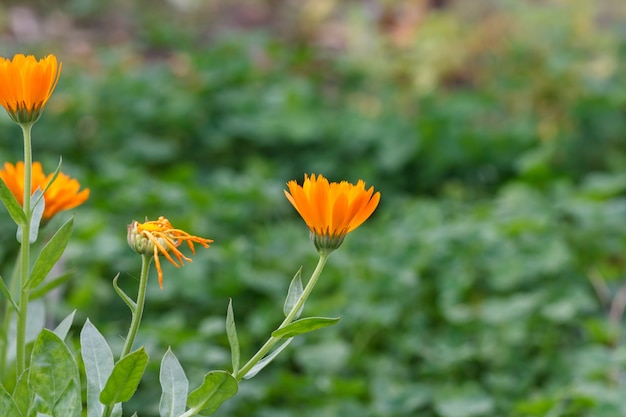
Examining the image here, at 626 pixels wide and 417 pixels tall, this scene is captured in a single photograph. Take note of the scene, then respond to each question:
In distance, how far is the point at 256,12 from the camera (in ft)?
16.3

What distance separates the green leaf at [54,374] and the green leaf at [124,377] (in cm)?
5

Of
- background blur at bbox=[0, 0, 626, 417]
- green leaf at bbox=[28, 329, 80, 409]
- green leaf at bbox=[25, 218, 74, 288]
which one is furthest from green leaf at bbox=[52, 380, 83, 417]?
background blur at bbox=[0, 0, 626, 417]

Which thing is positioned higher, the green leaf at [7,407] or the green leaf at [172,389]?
the green leaf at [172,389]

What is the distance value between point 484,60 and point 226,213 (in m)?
1.54

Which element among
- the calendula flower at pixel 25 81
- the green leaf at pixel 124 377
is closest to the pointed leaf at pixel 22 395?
the green leaf at pixel 124 377

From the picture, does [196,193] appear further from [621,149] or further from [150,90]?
[621,149]

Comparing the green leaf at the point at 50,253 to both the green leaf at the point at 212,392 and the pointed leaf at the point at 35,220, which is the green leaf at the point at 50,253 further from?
the green leaf at the point at 212,392

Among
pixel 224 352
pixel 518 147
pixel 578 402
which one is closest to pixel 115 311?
pixel 224 352

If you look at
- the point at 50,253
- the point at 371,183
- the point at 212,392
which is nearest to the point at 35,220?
the point at 50,253

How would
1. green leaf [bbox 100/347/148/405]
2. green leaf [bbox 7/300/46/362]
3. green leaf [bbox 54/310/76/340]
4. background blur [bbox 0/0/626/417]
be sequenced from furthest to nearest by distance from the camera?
background blur [bbox 0/0/626/417] < green leaf [bbox 7/300/46/362] < green leaf [bbox 54/310/76/340] < green leaf [bbox 100/347/148/405]

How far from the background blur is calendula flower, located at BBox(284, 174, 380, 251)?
703 millimetres

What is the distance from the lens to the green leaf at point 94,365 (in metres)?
0.78

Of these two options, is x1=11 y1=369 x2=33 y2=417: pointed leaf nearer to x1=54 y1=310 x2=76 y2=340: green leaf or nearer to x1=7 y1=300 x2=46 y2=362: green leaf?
x1=54 y1=310 x2=76 y2=340: green leaf

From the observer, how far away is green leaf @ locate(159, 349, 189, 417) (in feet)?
2.56
